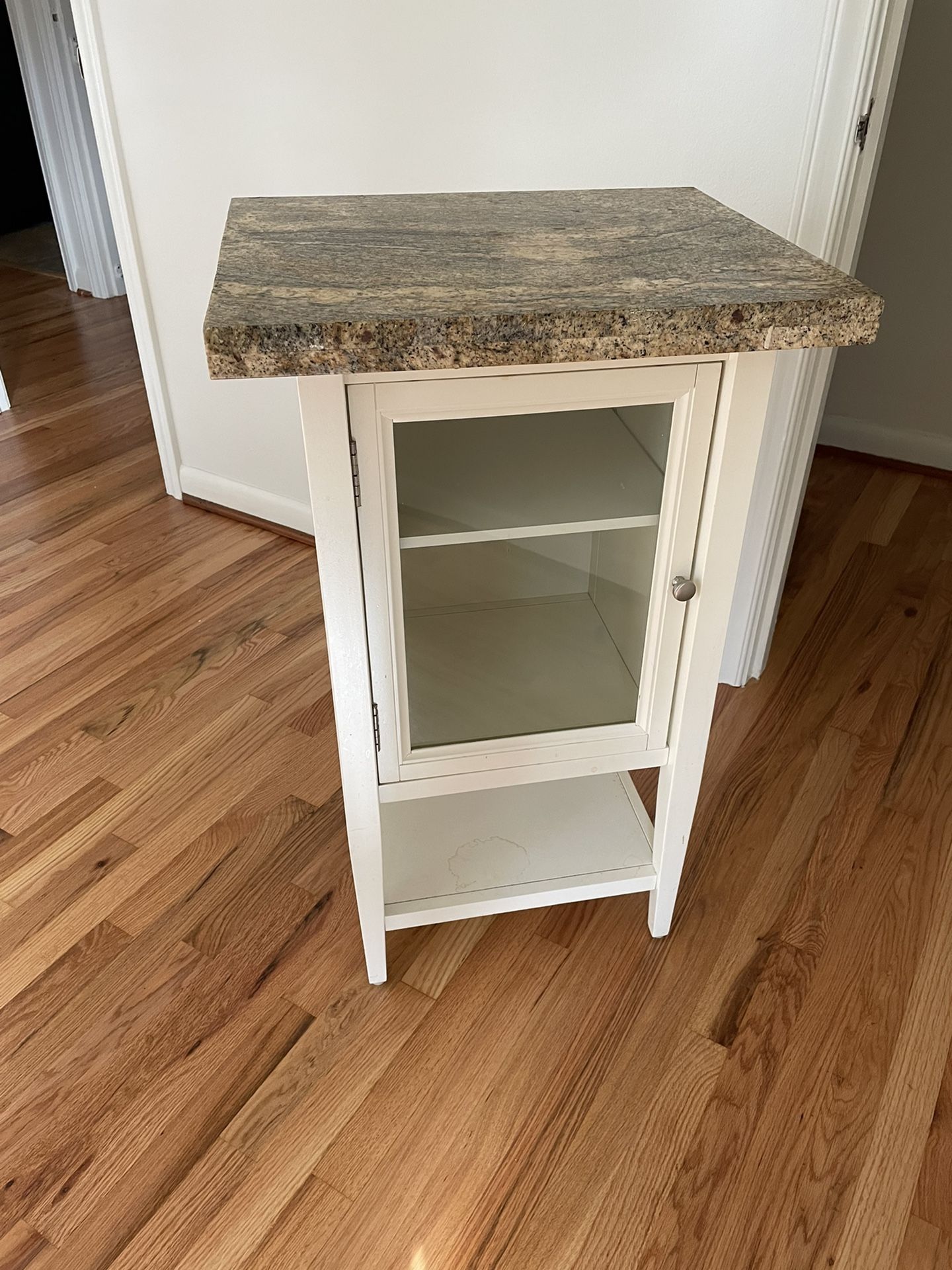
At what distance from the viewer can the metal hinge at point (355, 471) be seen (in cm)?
82

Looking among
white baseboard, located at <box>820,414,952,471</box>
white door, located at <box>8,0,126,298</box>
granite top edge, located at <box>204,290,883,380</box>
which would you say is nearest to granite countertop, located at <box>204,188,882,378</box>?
granite top edge, located at <box>204,290,883,380</box>

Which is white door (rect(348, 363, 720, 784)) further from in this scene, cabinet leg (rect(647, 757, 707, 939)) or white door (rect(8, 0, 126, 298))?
white door (rect(8, 0, 126, 298))

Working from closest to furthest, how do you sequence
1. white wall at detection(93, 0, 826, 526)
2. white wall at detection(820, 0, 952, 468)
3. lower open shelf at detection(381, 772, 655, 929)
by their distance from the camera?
lower open shelf at detection(381, 772, 655, 929), white wall at detection(93, 0, 826, 526), white wall at detection(820, 0, 952, 468)

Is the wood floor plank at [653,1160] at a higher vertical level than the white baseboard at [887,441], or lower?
lower

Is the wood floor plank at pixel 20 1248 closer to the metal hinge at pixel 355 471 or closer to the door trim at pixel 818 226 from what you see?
the metal hinge at pixel 355 471

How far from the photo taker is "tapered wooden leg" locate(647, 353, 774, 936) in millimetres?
865

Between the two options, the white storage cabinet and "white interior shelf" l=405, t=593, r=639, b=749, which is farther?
"white interior shelf" l=405, t=593, r=639, b=749

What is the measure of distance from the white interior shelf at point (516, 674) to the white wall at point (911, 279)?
5.68ft

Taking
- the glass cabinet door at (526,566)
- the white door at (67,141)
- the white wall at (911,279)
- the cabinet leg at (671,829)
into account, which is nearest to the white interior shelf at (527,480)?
the glass cabinet door at (526,566)

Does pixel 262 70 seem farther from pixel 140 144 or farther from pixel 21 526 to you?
pixel 21 526

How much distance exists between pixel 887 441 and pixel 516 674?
1.86 metres

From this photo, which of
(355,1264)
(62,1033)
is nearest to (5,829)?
(62,1033)

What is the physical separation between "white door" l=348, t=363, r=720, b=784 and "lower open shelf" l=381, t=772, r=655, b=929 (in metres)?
0.20

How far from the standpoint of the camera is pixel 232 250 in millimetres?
898
